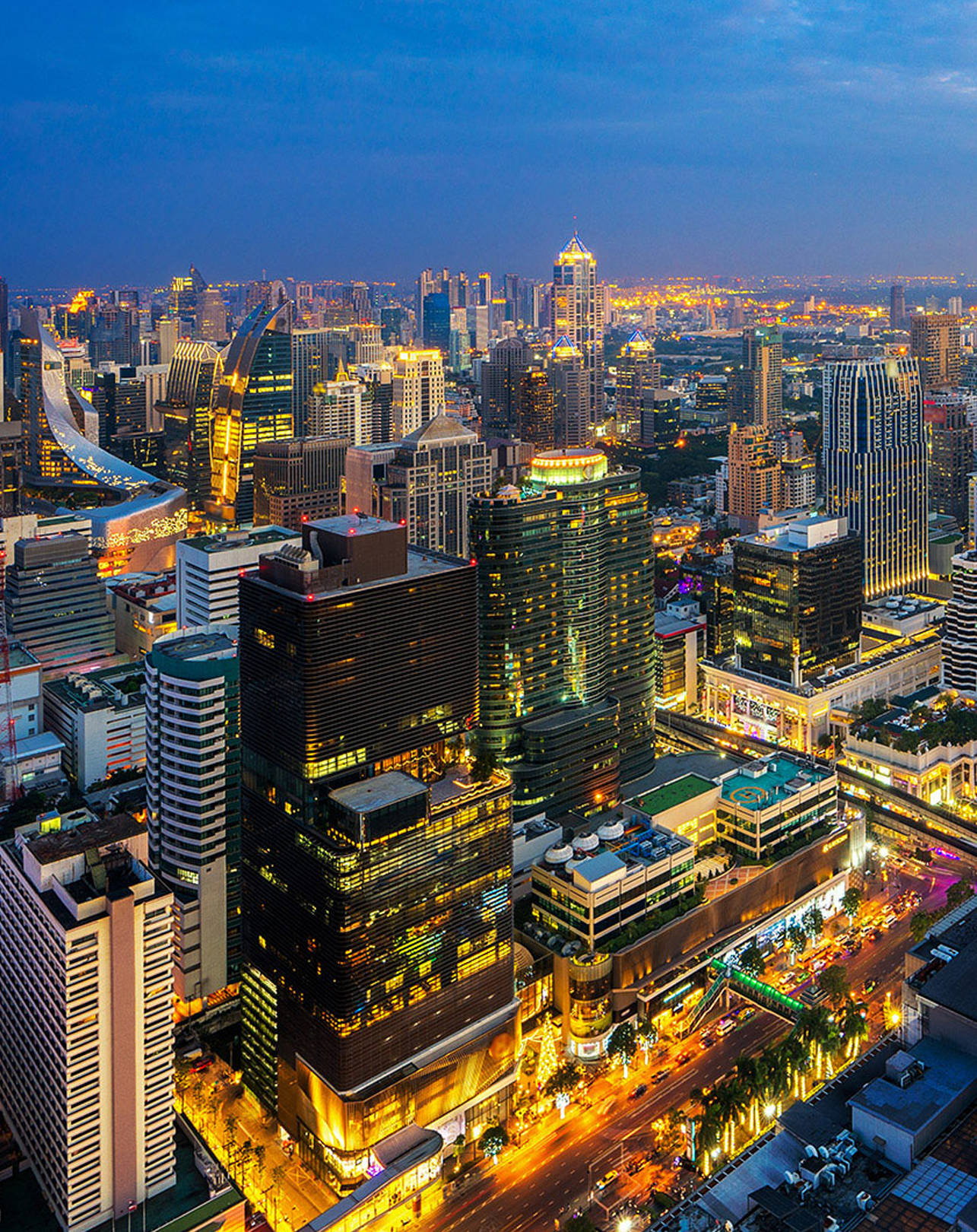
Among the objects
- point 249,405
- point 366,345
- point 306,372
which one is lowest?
point 249,405

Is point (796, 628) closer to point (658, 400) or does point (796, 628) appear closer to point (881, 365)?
point (881, 365)

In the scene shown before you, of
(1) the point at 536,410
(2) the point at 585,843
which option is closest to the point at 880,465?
(2) the point at 585,843

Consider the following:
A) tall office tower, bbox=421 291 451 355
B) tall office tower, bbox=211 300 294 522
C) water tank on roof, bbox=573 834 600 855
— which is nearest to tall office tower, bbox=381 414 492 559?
tall office tower, bbox=211 300 294 522

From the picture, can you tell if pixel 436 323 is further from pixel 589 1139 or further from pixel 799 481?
pixel 589 1139

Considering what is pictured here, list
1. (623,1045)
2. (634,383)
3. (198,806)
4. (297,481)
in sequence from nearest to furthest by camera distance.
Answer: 1. (623,1045)
2. (198,806)
3. (297,481)
4. (634,383)

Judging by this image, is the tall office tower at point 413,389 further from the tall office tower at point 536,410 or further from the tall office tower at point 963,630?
the tall office tower at point 963,630

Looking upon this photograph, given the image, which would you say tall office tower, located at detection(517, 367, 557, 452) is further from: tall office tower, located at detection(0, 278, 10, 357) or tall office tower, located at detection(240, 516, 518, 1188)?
tall office tower, located at detection(240, 516, 518, 1188)

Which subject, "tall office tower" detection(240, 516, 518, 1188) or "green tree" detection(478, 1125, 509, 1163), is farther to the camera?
"green tree" detection(478, 1125, 509, 1163)
